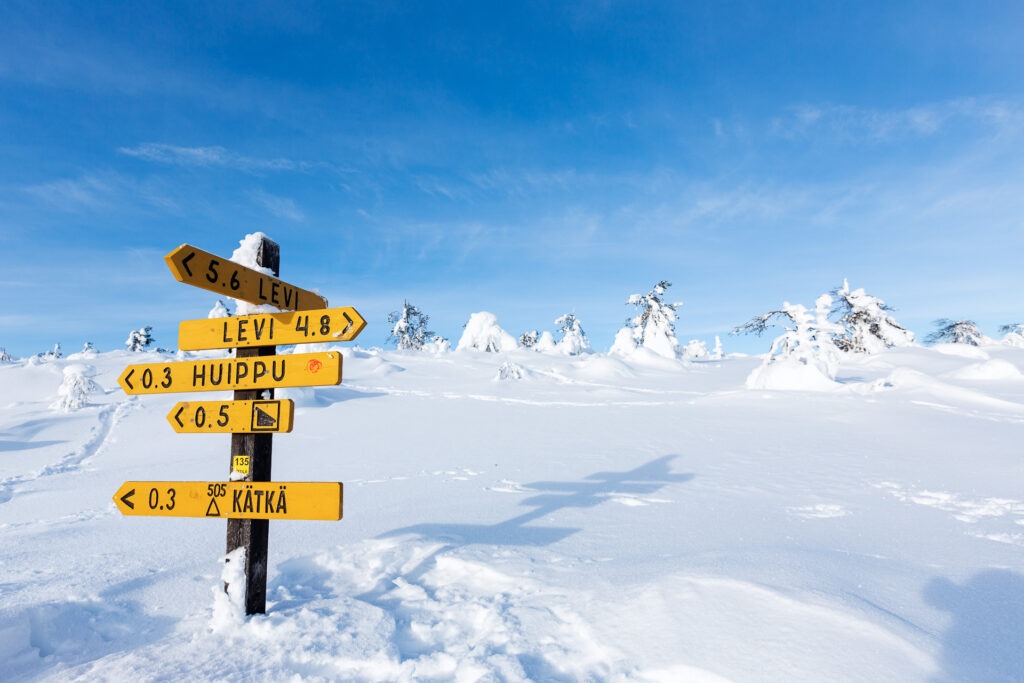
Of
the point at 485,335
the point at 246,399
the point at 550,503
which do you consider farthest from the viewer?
the point at 485,335

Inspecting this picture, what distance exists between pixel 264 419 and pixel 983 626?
498 centimetres

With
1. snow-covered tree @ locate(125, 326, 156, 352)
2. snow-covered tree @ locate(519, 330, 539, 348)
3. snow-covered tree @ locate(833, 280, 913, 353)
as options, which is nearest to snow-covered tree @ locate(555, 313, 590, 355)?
snow-covered tree @ locate(519, 330, 539, 348)

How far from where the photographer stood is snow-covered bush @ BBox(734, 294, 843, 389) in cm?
1981

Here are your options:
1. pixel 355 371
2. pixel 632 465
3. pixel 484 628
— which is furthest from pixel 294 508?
pixel 355 371

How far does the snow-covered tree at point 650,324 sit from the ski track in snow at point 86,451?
3417 centimetres

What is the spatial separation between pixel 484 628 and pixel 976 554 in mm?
4778

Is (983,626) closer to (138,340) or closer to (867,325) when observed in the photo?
(867,325)

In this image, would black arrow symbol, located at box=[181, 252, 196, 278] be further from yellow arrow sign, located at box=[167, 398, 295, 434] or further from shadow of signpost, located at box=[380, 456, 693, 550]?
shadow of signpost, located at box=[380, 456, 693, 550]

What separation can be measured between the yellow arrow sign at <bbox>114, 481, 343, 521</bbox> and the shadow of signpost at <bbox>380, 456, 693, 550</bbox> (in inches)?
73.2

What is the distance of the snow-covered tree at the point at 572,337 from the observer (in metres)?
59.1

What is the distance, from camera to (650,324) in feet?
145

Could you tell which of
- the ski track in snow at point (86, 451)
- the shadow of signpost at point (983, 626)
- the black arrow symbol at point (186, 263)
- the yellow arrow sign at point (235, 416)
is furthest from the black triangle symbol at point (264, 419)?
→ the ski track in snow at point (86, 451)

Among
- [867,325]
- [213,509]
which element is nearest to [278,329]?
[213,509]

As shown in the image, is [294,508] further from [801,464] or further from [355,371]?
[355,371]
